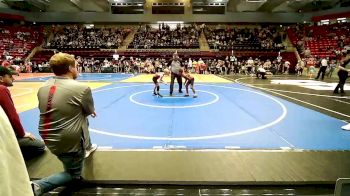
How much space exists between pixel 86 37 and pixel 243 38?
710 inches

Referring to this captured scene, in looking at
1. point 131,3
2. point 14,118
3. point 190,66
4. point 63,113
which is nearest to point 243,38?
point 190,66

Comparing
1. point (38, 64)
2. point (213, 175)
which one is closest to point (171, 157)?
point (213, 175)

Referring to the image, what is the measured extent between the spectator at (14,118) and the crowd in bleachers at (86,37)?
1122 inches

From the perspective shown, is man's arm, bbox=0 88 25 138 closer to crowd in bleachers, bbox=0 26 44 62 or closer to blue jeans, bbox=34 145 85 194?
blue jeans, bbox=34 145 85 194

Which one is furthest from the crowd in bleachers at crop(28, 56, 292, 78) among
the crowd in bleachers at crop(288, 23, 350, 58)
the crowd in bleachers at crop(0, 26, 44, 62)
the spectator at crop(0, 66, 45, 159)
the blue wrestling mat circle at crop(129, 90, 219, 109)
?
the spectator at crop(0, 66, 45, 159)

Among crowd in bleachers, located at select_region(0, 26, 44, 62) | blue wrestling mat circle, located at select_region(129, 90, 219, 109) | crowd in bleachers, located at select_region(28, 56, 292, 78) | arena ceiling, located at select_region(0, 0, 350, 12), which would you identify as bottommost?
blue wrestling mat circle, located at select_region(129, 90, 219, 109)

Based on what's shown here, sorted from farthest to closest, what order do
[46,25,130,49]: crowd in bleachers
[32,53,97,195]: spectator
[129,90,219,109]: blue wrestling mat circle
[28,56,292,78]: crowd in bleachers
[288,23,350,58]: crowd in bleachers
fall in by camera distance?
[46,25,130,49]: crowd in bleachers
[288,23,350,58]: crowd in bleachers
[28,56,292,78]: crowd in bleachers
[129,90,219,109]: blue wrestling mat circle
[32,53,97,195]: spectator

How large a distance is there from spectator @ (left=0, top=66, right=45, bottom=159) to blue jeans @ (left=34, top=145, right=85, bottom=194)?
31.9 inches

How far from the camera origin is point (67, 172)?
3.16 m

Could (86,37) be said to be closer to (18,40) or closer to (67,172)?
(18,40)

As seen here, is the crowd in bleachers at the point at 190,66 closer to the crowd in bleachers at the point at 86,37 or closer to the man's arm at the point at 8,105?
the crowd in bleachers at the point at 86,37

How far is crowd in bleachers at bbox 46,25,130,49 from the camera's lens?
104ft

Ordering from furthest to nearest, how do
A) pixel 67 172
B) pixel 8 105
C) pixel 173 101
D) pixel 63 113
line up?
pixel 173 101 < pixel 8 105 < pixel 67 172 < pixel 63 113

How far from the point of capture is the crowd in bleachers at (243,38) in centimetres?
3097
